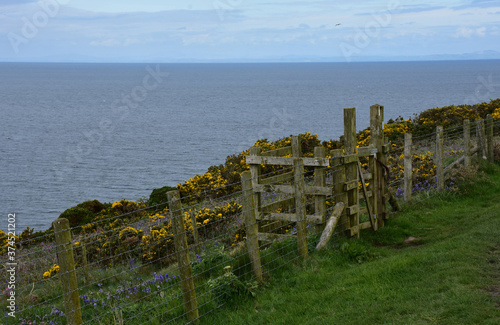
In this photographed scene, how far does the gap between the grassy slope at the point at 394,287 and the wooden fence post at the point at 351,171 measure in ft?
1.48

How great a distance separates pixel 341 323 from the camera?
21.6 ft

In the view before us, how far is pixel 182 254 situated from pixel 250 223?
1498mm

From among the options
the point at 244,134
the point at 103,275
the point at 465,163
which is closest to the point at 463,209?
the point at 465,163

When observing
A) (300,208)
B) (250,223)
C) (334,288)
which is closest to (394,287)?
(334,288)

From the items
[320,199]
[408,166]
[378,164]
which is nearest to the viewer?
[320,199]

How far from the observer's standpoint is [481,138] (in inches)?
641

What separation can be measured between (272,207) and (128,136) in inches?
2348

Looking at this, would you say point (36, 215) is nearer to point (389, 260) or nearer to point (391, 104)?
point (389, 260)

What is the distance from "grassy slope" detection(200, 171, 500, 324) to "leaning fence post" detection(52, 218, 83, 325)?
1.87 m

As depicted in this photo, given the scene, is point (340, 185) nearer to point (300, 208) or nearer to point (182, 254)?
point (300, 208)

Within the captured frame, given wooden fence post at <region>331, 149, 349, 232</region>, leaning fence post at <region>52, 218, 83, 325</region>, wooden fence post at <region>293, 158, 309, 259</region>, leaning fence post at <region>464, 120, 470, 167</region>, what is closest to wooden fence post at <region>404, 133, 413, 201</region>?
leaning fence post at <region>464, 120, 470, 167</region>

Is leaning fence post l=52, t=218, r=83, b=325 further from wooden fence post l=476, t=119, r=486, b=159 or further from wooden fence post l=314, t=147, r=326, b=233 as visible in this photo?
wooden fence post l=476, t=119, r=486, b=159

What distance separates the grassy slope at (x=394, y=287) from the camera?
6527 mm

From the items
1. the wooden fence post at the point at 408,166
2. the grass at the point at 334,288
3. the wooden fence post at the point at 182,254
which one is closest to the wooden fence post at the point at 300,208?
the grass at the point at 334,288
